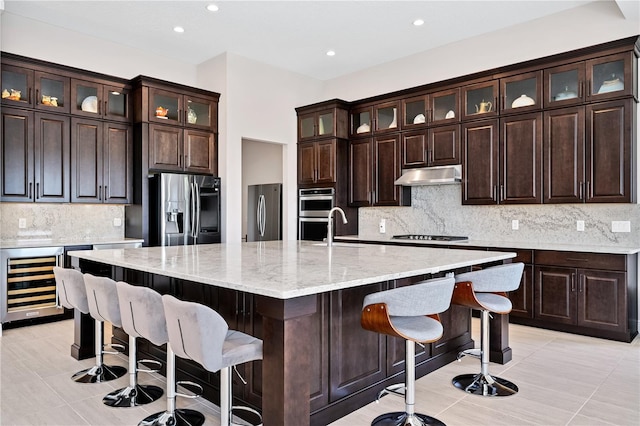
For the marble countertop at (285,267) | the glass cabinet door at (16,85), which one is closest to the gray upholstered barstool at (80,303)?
the marble countertop at (285,267)

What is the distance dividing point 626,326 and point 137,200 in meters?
5.47

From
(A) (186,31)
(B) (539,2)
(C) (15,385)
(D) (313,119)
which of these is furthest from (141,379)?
(B) (539,2)

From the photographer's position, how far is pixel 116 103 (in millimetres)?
5398

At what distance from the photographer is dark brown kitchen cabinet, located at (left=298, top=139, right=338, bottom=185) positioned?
638 centimetres

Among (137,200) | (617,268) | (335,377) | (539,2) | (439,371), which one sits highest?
(539,2)

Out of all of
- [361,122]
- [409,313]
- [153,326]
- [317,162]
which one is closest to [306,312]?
[409,313]

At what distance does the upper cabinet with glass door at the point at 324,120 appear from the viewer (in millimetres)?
6363

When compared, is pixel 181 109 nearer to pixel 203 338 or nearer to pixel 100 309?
pixel 100 309

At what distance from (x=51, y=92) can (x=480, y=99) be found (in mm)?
5011

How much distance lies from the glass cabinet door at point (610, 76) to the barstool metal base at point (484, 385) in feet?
10.1

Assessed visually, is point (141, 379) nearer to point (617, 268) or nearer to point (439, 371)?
point (439, 371)

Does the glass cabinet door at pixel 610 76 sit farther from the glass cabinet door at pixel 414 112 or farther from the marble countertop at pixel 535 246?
the glass cabinet door at pixel 414 112

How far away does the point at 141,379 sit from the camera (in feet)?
10.0

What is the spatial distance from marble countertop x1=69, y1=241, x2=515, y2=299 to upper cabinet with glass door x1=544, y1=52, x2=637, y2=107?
227 cm
